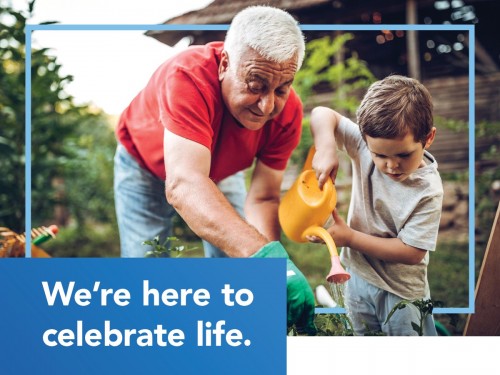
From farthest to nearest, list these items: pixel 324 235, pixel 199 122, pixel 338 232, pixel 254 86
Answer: pixel 338 232 < pixel 324 235 < pixel 254 86 < pixel 199 122

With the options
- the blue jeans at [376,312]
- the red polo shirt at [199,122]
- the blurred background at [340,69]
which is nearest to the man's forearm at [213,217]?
the red polo shirt at [199,122]

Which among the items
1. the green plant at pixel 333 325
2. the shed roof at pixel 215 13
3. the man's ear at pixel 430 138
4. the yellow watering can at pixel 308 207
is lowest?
the green plant at pixel 333 325

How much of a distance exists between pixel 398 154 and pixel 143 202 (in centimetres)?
117

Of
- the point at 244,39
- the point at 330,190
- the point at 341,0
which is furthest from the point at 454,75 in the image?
the point at 244,39

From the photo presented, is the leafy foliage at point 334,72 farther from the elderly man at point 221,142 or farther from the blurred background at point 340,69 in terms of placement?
the elderly man at point 221,142

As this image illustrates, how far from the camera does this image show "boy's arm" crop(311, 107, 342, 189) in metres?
3.18

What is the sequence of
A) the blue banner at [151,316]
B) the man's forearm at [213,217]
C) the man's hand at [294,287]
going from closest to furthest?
the blue banner at [151,316], the man's hand at [294,287], the man's forearm at [213,217]

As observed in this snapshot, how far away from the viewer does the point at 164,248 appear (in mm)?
3309

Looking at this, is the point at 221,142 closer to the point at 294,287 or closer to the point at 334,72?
the point at 334,72

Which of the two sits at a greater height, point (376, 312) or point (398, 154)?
point (398, 154)

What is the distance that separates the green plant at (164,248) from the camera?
129 inches

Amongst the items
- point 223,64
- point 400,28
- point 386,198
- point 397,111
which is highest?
point 400,28

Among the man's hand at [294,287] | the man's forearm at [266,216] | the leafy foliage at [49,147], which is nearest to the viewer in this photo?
the man's hand at [294,287]

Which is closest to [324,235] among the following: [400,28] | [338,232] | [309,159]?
[338,232]
